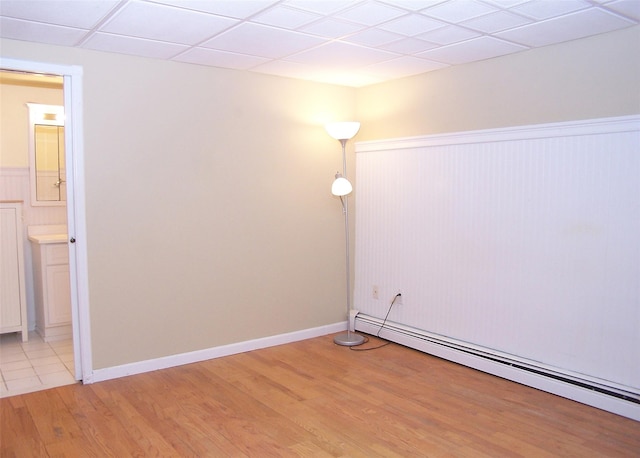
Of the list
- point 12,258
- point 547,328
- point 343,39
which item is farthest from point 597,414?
point 12,258

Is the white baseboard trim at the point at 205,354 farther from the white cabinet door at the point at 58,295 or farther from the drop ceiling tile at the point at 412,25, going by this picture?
the drop ceiling tile at the point at 412,25

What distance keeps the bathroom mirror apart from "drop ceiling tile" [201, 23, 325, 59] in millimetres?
2337

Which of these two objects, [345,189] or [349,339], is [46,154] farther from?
[349,339]

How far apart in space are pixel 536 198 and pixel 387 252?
1425mm

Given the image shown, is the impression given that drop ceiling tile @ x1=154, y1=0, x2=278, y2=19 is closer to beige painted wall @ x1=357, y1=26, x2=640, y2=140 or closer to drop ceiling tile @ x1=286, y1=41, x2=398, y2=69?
drop ceiling tile @ x1=286, y1=41, x2=398, y2=69

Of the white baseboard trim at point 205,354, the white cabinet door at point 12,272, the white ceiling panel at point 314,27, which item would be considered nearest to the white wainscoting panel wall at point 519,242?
the white baseboard trim at point 205,354

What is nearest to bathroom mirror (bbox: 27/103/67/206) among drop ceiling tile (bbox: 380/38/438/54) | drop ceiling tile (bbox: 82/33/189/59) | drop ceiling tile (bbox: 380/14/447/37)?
drop ceiling tile (bbox: 82/33/189/59)

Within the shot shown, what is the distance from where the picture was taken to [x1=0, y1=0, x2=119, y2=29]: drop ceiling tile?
250 centimetres

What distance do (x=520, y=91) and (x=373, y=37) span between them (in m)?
1.11

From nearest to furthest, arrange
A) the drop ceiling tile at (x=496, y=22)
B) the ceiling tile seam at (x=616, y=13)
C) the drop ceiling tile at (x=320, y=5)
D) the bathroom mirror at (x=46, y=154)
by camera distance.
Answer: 1. the drop ceiling tile at (x=320, y=5)
2. the ceiling tile seam at (x=616, y=13)
3. the drop ceiling tile at (x=496, y=22)
4. the bathroom mirror at (x=46, y=154)

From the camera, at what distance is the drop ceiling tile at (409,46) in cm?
318

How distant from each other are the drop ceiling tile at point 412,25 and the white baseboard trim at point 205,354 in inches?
102

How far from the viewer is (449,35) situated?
3.06 m

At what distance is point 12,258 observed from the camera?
4.40m
